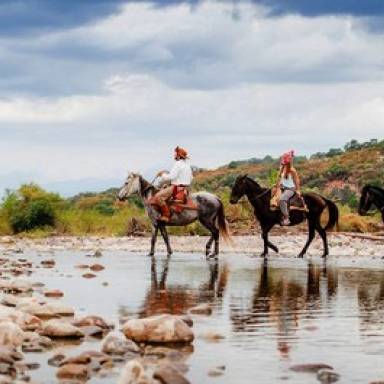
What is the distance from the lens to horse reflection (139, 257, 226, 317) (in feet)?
47.4

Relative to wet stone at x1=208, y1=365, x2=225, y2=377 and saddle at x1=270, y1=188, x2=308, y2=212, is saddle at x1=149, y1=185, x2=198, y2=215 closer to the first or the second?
saddle at x1=270, y1=188, x2=308, y2=212

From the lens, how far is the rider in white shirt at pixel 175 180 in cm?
2634

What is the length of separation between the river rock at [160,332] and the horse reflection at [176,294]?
223cm

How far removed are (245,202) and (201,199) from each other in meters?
11.0

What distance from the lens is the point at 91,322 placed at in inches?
480

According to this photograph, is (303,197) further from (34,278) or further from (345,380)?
(345,380)

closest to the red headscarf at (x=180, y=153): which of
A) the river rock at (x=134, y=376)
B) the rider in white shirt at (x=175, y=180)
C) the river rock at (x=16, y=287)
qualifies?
the rider in white shirt at (x=175, y=180)

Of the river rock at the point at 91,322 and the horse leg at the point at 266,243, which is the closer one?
the river rock at the point at 91,322

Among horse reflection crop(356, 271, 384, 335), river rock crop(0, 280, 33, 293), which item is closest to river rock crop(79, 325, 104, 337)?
horse reflection crop(356, 271, 384, 335)

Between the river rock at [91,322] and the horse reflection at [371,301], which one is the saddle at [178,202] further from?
the river rock at [91,322]

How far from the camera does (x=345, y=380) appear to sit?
9305mm

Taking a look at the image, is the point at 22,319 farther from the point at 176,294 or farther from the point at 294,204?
the point at 294,204

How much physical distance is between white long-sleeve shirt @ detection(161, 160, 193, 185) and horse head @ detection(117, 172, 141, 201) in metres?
1.60

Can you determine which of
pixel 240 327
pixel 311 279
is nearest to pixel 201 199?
pixel 311 279
